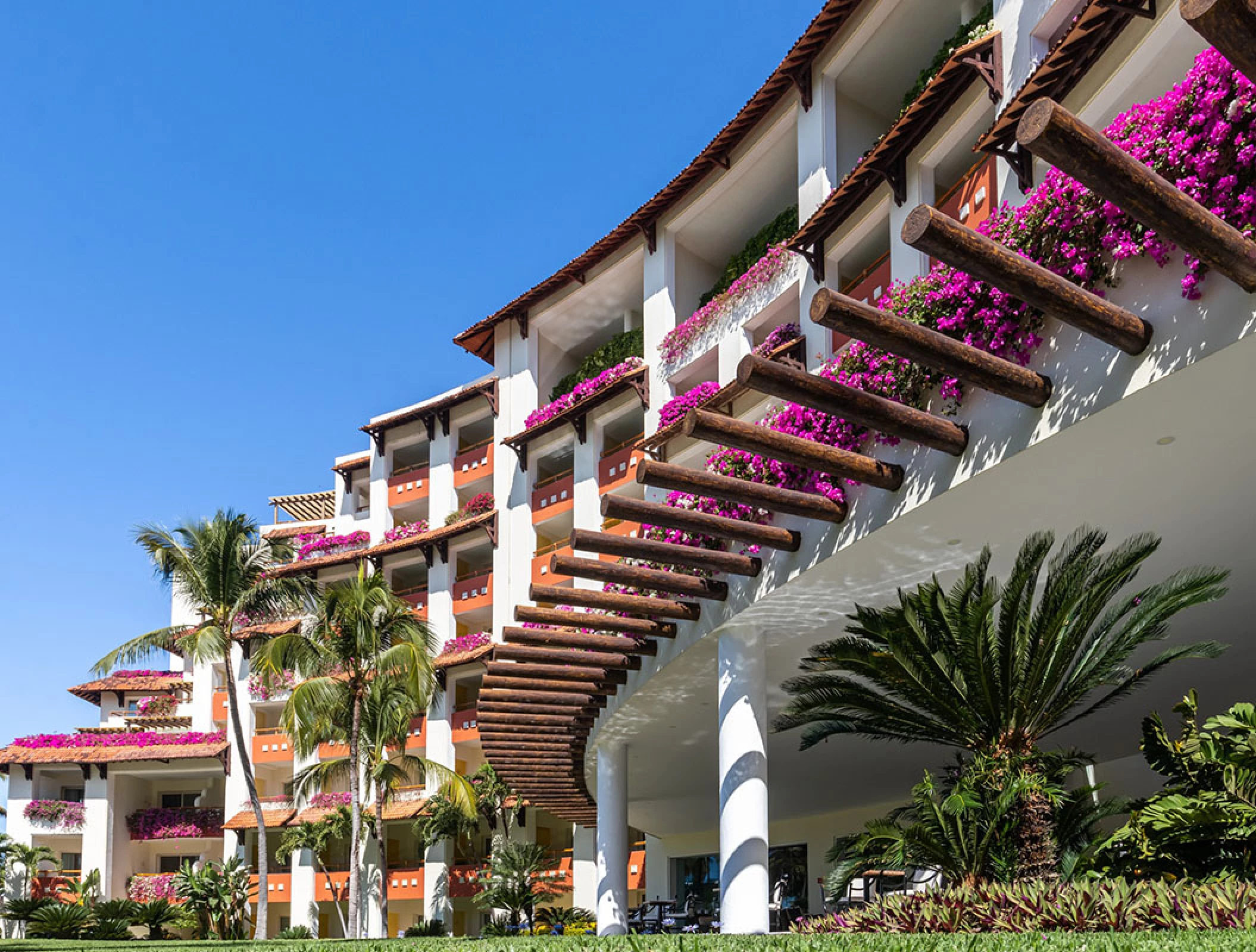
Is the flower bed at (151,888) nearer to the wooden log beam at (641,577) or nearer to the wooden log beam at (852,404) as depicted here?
the wooden log beam at (641,577)

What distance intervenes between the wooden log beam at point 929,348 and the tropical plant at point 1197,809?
457cm

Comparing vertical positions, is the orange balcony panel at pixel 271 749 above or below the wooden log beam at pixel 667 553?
below

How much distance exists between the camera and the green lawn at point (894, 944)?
7.37 m

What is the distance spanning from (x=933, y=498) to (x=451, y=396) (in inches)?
1558

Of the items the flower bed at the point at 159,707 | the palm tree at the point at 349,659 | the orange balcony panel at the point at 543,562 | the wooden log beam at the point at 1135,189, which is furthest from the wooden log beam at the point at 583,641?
the flower bed at the point at 159,707

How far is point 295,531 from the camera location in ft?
213

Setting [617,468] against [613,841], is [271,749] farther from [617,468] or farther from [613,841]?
[613,841]

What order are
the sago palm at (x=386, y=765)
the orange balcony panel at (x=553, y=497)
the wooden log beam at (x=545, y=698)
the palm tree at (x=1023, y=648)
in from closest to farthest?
the palm tree at (x=1023, y=648), the wooden log beam at (x=545, y=698), the sago palm at (x=386, y=765), the orange balcony panel at (x=553, y=497)

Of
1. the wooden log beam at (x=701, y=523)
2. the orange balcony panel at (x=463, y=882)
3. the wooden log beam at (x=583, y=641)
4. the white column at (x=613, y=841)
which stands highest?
the wooden log beam at (x=701, y=523)

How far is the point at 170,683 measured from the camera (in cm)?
6838

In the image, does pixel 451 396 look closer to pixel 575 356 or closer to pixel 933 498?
pixel 575 356

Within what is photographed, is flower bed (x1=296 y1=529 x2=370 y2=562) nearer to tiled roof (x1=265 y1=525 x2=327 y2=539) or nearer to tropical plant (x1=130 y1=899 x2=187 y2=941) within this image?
tiled roof (x1=265 y1=525 x2=327 y2=539)

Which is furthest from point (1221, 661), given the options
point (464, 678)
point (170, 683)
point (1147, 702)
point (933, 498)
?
point (170, 683)

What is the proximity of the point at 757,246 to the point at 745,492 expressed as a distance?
17054mm
